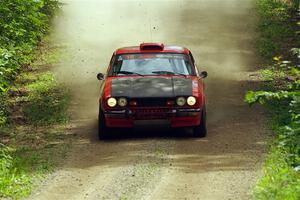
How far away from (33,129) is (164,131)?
317 cm

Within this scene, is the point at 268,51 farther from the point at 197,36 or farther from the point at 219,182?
the point at 219,182

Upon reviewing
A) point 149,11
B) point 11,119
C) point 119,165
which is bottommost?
point 149,11

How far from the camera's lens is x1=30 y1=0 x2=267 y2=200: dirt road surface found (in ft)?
39.0

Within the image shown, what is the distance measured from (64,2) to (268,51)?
1448 cm

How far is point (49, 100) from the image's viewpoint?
68.4 feet

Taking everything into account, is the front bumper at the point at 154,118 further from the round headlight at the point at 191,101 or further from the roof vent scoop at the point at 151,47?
the roof vent scoop at the point at 151,47

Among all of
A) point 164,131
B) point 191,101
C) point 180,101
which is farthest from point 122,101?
point 164,131

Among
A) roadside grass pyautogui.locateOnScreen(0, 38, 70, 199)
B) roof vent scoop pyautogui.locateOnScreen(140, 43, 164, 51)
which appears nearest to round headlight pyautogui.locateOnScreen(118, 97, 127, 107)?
roadside grass pyautogui.locateOnScreen(0, 38, 70, 199)

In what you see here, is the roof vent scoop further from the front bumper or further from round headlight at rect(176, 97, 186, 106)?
the front bumper

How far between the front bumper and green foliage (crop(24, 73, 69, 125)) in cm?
334

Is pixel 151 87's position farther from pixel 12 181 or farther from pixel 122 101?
pixel 12 181

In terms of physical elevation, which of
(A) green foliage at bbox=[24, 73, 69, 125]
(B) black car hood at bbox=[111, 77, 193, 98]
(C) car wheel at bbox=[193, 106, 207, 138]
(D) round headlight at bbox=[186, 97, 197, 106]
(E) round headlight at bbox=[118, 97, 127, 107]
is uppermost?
(B) black car hood at bbox=[111, 77, 193, 98]

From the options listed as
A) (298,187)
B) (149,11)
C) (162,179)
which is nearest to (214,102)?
(162,179)

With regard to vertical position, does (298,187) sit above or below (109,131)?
above
